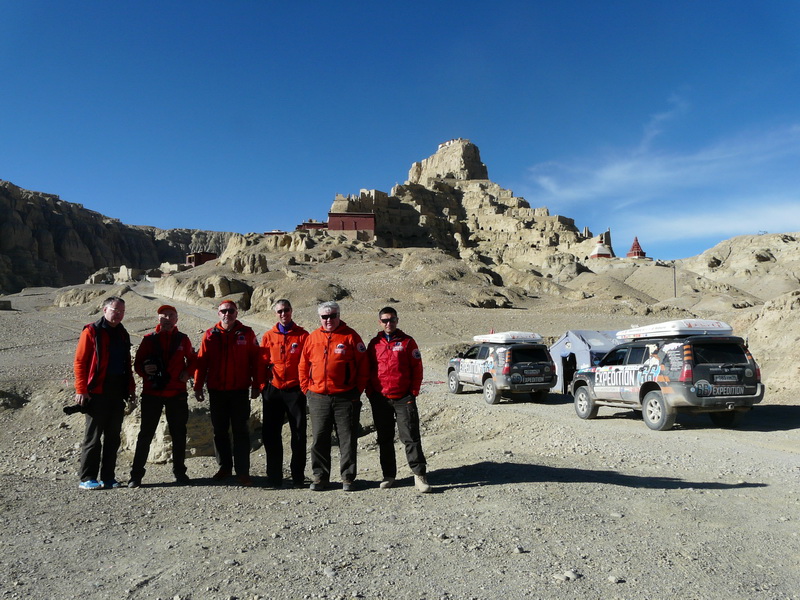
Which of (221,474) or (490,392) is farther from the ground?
(490,392)

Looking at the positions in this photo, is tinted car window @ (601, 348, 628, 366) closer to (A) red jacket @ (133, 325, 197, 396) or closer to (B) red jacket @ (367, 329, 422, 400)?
(B) red jacket @ (367, 329, 422, 400)

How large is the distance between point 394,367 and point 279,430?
1700mm

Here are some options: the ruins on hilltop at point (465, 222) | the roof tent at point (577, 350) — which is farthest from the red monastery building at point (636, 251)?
the roof tent at point (577, 350)

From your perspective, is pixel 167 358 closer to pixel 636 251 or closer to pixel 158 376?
pixel 158 376

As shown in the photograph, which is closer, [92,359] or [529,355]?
[92,359]

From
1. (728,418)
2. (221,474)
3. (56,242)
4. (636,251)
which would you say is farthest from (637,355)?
(56,242)

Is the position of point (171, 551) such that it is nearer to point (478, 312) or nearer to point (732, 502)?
point (732, 502)

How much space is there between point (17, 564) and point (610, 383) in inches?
401

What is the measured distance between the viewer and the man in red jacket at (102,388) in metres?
6.17

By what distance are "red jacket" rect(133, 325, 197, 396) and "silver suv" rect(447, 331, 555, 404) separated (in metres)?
9.46

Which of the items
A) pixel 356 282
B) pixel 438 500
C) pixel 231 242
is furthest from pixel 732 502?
pixel 231 242

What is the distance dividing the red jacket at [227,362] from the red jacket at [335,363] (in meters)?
0.84

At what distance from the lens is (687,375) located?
377 inches

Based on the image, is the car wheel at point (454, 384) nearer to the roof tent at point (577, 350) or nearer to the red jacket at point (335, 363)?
the roof tent at point (577, 350)
